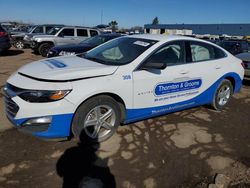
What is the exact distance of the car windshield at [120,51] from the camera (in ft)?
13.9

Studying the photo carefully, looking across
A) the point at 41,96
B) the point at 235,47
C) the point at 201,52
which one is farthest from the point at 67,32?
the point at 41,96

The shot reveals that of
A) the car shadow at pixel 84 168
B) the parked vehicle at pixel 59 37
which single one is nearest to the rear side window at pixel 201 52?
the car shadow at pixel 84 168

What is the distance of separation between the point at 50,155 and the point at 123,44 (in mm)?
2423

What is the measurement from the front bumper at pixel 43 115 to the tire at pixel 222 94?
3.52m

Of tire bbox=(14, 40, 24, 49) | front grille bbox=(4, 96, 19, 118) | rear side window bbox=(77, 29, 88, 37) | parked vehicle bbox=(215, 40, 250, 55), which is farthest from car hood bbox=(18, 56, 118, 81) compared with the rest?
tire bbox=(14, 40, 24, 49)

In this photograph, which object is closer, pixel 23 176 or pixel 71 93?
pixel 23 176

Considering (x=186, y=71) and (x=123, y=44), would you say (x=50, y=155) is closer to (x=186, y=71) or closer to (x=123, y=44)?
(x=123, y=44)

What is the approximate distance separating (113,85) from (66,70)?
72 cm

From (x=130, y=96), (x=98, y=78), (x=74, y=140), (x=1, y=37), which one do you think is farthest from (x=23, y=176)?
(x=1, y=37)

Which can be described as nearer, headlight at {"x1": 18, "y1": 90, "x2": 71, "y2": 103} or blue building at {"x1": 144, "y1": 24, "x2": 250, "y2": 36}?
headlight at {"x1": 18, "y1": 90, "x2": 71, "y2": 103}

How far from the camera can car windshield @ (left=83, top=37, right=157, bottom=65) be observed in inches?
167

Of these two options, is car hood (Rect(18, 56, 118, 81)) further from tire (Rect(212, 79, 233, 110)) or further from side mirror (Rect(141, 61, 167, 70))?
tire (Rect(212, 79, 233, 110))

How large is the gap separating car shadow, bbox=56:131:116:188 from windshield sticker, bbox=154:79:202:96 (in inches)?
55.5

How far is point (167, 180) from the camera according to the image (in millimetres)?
3170
